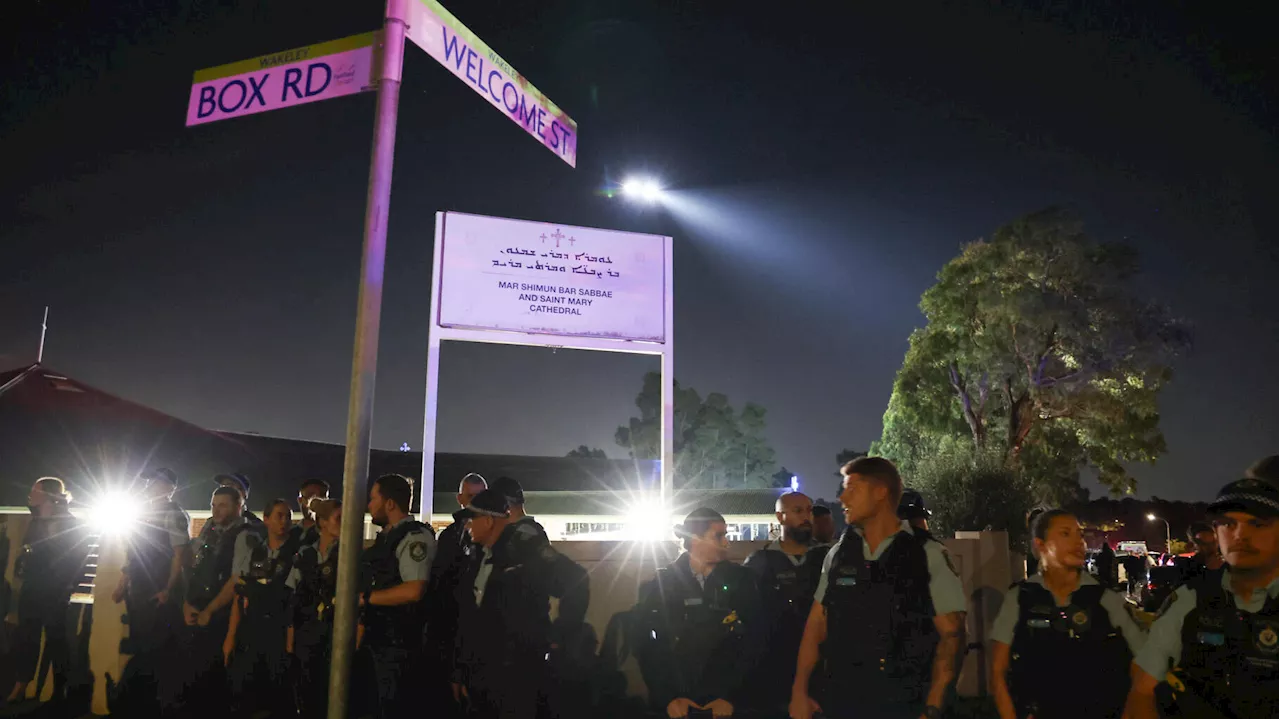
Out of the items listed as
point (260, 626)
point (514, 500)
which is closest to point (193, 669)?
point (260, 626)

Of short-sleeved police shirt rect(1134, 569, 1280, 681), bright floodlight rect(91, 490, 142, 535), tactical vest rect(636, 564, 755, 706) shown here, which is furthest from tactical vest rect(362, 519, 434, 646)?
short-sleeved police shirt rect(1134, 569, 1280, 681)

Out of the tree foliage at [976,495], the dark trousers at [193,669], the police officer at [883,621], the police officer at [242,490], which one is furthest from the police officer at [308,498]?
the tree foliage at [976,495]

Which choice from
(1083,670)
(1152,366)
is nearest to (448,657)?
(1083,670)

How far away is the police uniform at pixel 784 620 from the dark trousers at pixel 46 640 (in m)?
5.91

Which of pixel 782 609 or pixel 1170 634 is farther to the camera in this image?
pixel 782 609

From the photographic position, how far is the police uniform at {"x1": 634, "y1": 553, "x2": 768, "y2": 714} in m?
5.02

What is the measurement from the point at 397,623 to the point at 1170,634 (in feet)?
12.6

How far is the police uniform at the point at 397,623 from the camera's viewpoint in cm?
487

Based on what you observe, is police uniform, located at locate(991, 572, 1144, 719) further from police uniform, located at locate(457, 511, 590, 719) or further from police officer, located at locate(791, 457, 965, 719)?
police uniform, located at locate(457, 511, 590, 719)

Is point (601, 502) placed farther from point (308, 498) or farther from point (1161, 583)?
point (1161, 583)

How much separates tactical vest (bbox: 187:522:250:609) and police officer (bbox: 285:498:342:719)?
3.38 ft

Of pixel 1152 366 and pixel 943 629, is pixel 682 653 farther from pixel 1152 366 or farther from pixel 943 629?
pixel 1152 366

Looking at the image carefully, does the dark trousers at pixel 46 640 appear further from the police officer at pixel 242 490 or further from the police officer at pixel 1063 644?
the police officer at pixel 1063 644

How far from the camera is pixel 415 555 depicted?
488cm
